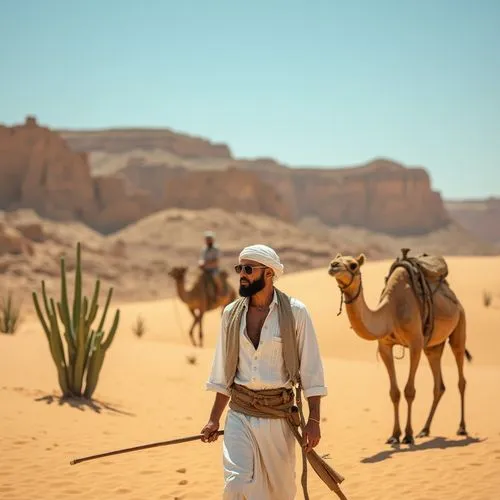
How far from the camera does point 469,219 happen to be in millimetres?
150875

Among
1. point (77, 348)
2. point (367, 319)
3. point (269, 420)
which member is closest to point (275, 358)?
point (269, 420)

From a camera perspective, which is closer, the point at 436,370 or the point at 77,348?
the point at 436,370

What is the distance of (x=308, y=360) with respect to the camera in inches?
175

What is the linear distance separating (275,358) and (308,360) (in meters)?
0.18

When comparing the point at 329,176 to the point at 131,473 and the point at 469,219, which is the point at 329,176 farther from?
the point at 131,473

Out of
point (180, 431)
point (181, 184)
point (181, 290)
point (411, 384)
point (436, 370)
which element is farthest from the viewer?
point (181, 184)

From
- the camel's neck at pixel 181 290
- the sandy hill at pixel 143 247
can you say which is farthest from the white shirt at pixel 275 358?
the sandy hill at pixel 143 247

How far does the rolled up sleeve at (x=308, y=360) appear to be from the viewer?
4.44 metres

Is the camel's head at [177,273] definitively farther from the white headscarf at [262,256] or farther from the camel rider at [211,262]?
the white headscarf at [262,256]

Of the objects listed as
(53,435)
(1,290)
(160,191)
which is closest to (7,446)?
(53,435)

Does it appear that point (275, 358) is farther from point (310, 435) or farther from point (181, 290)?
point (181, 290)

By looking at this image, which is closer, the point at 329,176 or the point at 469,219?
the point at 329,176

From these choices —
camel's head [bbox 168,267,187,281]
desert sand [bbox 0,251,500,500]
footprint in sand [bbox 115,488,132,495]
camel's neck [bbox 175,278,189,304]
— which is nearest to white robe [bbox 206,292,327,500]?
desert sand [bbox 0,251,500,500]

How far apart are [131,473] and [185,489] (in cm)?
69
